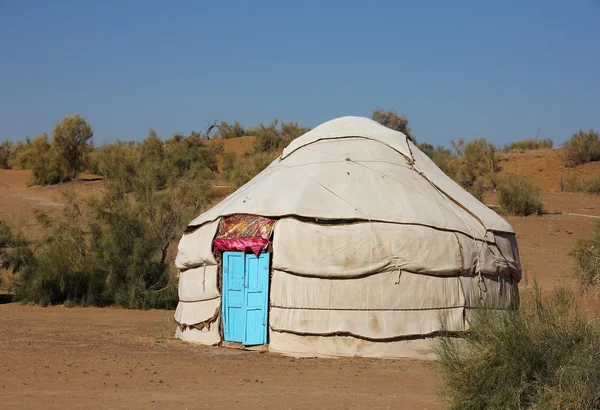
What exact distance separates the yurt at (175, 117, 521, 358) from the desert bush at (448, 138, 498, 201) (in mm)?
17592

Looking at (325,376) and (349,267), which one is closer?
(325,376)

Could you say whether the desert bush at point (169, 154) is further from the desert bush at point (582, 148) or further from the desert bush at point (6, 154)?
the desert bush at point (582, 148)

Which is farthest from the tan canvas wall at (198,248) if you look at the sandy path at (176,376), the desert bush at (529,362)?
the desert bush at (529,362)

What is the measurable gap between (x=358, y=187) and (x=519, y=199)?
15609 millimetres

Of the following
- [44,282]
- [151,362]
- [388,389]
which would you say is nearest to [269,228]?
[151,362]

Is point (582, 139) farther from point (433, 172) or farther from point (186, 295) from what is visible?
point (186, 295)

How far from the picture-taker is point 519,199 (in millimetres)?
25281

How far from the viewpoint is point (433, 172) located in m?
12.0

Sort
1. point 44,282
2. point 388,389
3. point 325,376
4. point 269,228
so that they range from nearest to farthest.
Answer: point 388,389
point 325,376
point 269,228
point 44,282

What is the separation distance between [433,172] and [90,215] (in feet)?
26.4

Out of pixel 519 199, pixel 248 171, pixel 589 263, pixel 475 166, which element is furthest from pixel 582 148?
pixel 589 263

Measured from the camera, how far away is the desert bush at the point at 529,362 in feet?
19.7

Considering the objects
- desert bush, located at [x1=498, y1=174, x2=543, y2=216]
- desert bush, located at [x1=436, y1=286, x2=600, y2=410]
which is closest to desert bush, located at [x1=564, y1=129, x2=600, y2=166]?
desert bush, located at [x1=498, y1=174, x2=543, y2=216]

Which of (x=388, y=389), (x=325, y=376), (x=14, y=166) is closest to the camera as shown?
(x=388, y=389)
